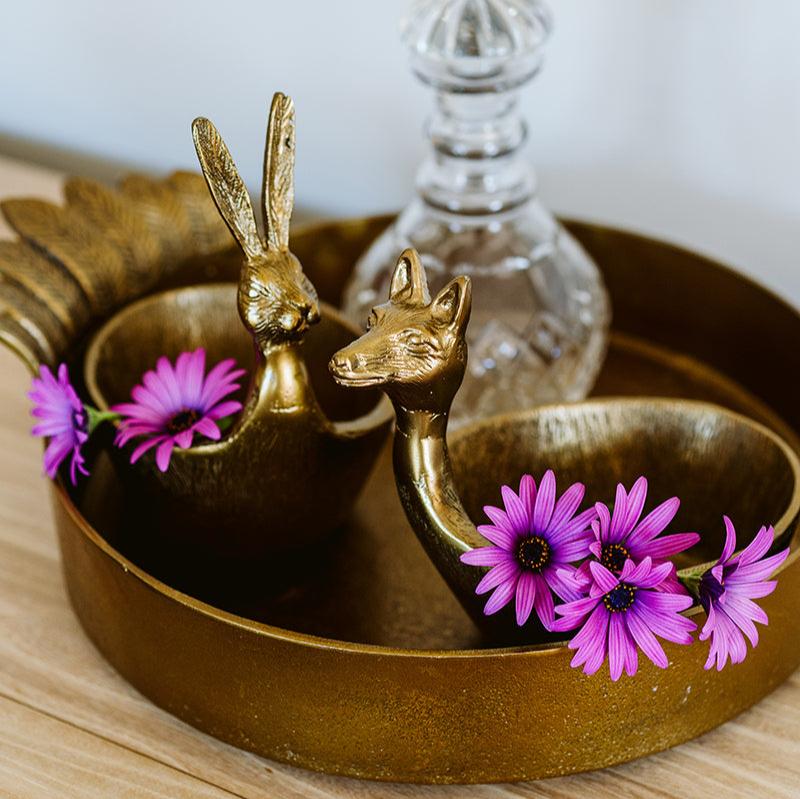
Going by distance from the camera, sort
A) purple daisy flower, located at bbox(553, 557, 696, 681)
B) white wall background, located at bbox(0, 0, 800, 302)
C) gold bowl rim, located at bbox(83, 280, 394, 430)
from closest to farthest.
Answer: purple daisy flower, located at bbox(553, 557, 696, 681) → gold bowl rim, located at bbox(83, 280, 394, 430) → white wall background, located at bbox(0, 0, 800, 302)

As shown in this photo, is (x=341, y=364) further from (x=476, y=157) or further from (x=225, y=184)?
(x=476, y=157)

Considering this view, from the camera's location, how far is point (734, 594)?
0.40 m

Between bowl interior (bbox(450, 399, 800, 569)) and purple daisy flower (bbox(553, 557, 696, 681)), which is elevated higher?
purple daisy flower (bbox(553, 557, 696, 681))

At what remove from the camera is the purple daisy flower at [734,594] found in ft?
1.30

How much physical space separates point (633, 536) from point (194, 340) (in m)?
0.25

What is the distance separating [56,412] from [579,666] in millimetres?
223

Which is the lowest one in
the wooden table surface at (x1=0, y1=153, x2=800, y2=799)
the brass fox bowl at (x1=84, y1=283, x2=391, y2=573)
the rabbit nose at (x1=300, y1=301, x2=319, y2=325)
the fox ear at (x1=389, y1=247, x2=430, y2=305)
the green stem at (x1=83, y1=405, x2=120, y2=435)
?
the wooden table surface at (x1=0, y1=153, x2=800, y2=799)

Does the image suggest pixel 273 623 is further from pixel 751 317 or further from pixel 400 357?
pixel 751 317

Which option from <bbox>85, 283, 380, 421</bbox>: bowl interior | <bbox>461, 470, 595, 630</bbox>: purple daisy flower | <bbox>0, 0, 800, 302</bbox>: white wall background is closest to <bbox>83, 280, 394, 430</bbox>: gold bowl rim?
<bbox>85, 283, 380, 421</bbox>: bowl interior

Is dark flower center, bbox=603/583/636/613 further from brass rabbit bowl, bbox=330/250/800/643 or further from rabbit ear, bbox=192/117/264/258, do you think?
rabbit ear, bbox=192/117/264/258

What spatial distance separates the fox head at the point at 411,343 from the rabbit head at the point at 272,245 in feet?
0.14

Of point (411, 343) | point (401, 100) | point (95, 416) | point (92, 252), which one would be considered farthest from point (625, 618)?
point (401, 100)

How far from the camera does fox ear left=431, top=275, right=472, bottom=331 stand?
393 millimetres

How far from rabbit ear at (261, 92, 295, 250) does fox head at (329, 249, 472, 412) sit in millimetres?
55
